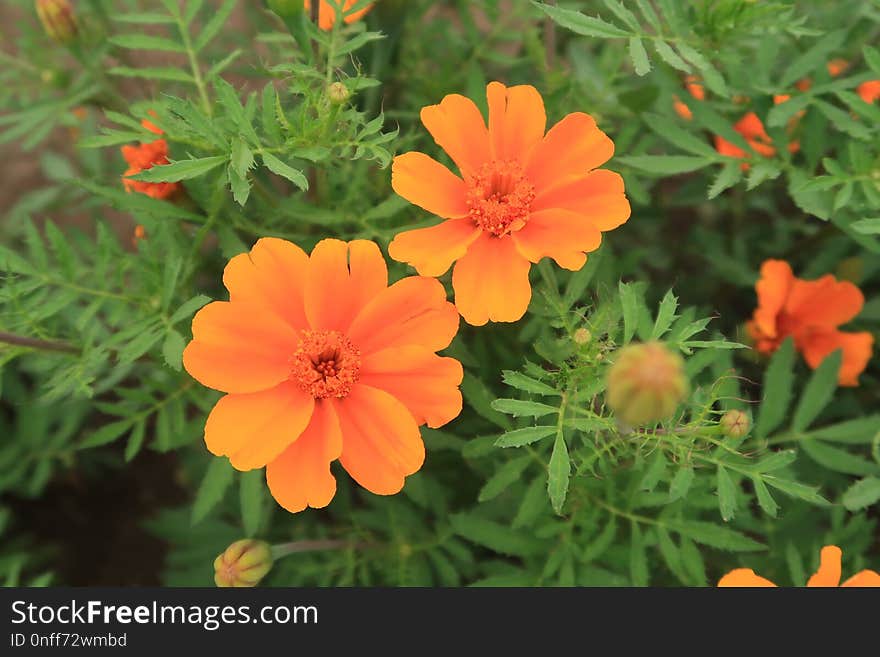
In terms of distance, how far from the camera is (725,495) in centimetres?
96

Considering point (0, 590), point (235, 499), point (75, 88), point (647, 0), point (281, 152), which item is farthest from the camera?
point (235, 499)

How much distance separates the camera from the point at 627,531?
132cm

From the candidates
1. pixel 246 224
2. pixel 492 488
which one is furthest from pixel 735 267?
pixel 246 224

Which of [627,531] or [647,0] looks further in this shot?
[627,531]

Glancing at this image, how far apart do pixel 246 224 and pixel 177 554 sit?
71cm

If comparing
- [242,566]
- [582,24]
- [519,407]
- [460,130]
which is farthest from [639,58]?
[242,566]

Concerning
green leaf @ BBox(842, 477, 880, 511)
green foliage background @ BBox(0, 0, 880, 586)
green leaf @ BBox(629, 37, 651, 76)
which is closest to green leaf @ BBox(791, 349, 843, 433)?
green foliage background @ BBox(0, 0, 880, 586)

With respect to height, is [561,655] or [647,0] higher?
[647,0]

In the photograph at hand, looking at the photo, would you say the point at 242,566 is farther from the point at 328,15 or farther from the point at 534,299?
the point at 328,15

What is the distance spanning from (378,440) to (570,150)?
41 centimetres

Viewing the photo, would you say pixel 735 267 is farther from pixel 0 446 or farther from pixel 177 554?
pixel 0 446

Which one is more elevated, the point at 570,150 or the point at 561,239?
the point at 570,150

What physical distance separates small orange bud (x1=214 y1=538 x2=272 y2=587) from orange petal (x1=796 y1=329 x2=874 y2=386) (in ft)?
3.03

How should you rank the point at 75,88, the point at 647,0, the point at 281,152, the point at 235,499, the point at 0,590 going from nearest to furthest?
the point at 281,152 → the point at 647,0 → the point at 0,590 → the point at 75,88 → the point at 235,499
